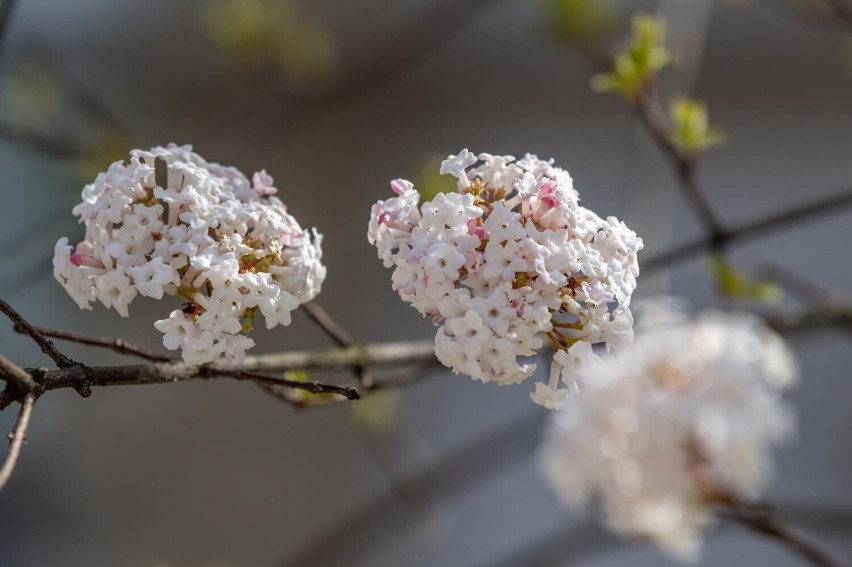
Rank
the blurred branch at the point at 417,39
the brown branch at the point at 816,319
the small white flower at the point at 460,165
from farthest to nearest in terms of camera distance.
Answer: the blurred branch at the point at 417,39 → the brown branch at the point at 816,319 → the small white flower at the point at 460,165

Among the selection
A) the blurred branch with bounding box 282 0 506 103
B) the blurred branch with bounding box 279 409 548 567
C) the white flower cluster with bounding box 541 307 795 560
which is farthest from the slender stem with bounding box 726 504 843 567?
the blurred branch with bounding box 282 0 506 103

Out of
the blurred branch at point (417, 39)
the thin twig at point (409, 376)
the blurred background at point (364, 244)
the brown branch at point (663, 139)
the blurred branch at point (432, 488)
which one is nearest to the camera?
the thin twig at point (409, 376)

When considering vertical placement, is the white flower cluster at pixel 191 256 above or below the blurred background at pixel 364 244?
below

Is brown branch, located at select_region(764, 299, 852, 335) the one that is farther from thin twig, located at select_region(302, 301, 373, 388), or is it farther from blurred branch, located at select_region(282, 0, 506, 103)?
blurred branch, located at select_region(282, 0, 506, 103)

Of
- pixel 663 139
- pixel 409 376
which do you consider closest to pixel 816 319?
pixel 663 139

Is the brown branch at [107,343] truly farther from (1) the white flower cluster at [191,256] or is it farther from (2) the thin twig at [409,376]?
(2) the thin twig at [409,376]

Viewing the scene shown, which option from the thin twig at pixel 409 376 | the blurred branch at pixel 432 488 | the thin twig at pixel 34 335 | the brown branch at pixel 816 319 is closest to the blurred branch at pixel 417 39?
the blurred branch at pixel 432 488

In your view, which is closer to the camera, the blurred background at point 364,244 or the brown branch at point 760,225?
the brown branch at point 760,225
